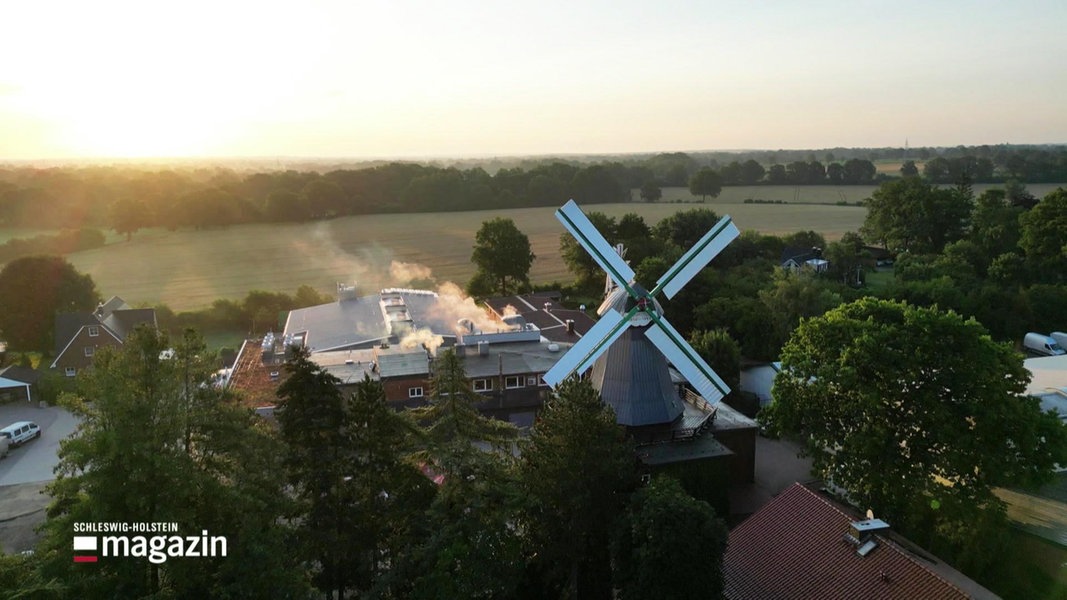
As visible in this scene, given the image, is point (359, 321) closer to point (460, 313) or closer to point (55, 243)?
point (460, 313)

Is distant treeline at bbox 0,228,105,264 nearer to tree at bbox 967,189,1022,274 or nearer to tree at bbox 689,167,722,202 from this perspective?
tree at bbox 689,167,722,202

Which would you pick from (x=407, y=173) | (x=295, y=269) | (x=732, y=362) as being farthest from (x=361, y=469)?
(x=407, y=173)

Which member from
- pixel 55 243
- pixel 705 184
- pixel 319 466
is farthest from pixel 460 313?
pixel 705 184

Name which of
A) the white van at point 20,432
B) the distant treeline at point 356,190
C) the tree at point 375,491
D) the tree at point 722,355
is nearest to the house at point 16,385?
the white van at point 20,432

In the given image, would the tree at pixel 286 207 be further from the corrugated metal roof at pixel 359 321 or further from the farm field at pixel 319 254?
the corrugated metal roof at pixel 359 321

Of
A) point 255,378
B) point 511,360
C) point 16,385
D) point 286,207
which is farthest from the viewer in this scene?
point 286,207
